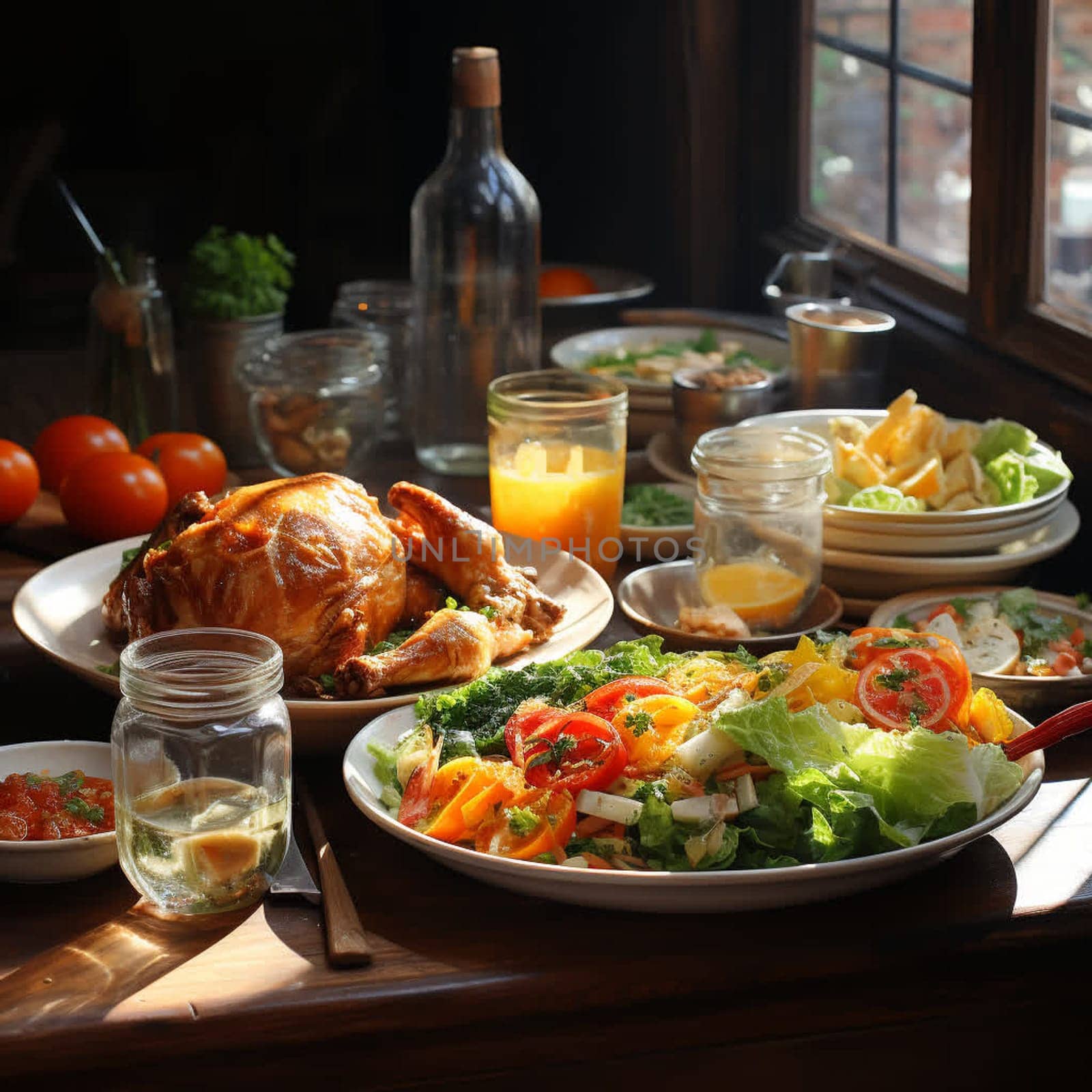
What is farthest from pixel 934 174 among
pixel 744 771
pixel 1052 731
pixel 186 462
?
pixel 744 771

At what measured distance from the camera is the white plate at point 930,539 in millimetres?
1970

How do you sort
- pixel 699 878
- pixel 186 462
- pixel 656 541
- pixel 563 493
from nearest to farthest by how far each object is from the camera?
pixel 699 878 < pixel 563 493 < pixel 656 541 < pixel 186 462

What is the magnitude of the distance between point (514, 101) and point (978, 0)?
2.42 meters

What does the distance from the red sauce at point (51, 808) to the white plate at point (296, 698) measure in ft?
0.66

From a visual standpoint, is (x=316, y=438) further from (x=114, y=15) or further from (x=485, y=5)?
(x=114, y=15)

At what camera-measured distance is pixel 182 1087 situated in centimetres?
118

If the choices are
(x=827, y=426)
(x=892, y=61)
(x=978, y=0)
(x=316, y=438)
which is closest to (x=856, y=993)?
(x=827, y=426)

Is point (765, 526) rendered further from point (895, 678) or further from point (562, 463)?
point (895, 678)

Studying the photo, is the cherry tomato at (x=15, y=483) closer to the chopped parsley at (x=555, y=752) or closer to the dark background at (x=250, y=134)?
the chopped parsley at (x=555, y=752)

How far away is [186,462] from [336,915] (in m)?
1.37

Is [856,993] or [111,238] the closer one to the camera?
[856,993]

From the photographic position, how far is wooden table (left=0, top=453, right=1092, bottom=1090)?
1157mm

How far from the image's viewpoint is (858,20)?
127 inches

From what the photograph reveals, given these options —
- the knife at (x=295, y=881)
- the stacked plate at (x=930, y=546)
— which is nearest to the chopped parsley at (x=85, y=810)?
the knife at (x=295, y=881)
